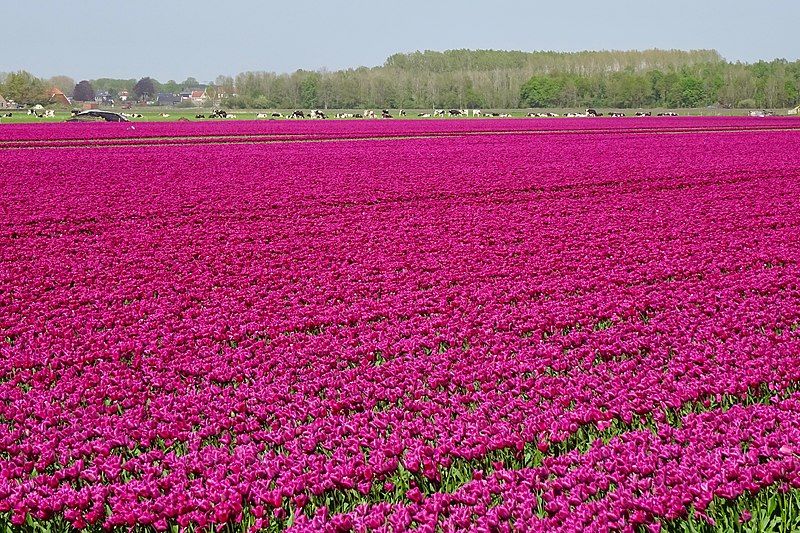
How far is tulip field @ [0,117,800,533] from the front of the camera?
4.55 metres

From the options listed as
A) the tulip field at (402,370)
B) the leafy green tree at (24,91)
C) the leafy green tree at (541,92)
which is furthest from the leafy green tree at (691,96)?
the tulip field at (402,370)

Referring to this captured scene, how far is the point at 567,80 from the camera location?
149125 mm

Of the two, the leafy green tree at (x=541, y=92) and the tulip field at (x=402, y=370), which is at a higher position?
the leafy green tree at (x=541, y=92)

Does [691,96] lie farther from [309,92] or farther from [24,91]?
[24,91]

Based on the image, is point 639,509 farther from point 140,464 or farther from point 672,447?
point 140,464

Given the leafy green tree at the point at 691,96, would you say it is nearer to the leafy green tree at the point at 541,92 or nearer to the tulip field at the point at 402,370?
the leafy green tree at the point at 541,92

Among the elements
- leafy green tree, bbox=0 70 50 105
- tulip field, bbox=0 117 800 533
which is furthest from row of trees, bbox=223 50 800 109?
tulip field, bbox=0 117 800 533

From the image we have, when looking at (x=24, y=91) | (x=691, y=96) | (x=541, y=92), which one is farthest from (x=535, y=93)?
(x=24, y=91)

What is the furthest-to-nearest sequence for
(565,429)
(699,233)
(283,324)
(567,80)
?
(567,80) < (699,233) < (283,324) < (565,429)

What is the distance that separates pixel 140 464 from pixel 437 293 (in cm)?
488

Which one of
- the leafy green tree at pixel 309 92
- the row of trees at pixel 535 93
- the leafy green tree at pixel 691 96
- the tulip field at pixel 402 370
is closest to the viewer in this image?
the tulip field at pixel 402 370

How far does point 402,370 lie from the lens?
262 inches

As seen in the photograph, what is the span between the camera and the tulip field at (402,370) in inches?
179

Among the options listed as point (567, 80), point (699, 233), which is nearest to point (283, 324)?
point (699, 233)
